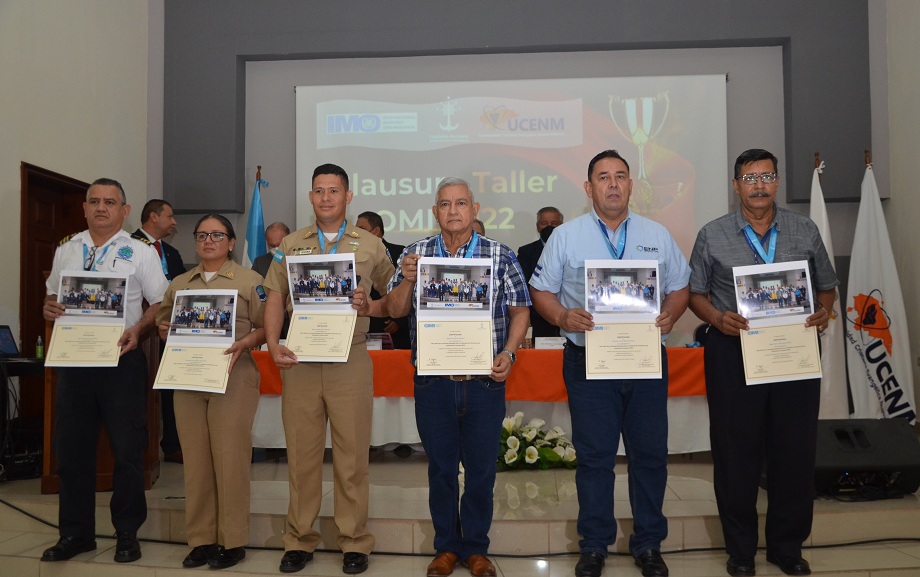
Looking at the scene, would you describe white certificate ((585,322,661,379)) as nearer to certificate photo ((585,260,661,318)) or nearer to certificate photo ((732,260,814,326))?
certificate photo ((585,260,661,318))

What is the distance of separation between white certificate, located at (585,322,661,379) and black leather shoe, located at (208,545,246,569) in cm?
169

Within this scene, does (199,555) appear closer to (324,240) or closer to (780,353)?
(324,240)

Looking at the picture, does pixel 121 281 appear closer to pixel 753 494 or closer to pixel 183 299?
pixel 183 299

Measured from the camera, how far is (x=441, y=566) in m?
2.91

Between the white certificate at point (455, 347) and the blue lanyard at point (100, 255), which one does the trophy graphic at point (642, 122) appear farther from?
the blue lanyard at point (100, 255)

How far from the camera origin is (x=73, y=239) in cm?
336

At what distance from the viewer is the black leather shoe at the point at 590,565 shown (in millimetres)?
2889

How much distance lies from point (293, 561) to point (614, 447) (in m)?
1.40

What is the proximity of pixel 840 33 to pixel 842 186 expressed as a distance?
1.37 meters

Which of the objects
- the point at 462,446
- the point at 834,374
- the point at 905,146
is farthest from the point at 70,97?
the point at 905,146

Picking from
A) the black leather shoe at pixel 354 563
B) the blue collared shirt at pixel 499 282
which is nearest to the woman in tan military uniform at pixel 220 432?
the black leather shoe at pixel 354 563

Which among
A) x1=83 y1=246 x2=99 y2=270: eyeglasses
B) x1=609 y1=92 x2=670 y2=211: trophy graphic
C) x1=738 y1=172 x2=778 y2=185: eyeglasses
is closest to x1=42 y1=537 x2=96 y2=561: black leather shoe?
x1=83 y1=246 x2=99 y2=270: eyeglasses

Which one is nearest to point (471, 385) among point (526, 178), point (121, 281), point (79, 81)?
point (121, 281)

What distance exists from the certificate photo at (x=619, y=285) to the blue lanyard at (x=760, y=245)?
0.45m
